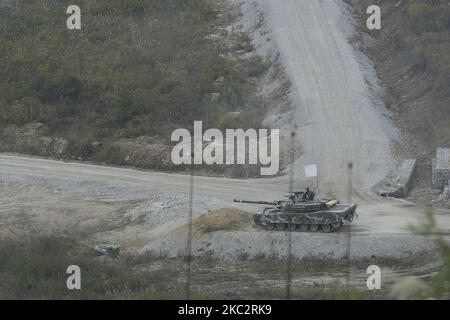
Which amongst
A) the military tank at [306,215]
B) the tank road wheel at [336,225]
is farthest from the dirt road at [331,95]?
the tank road wheel at [336,225]

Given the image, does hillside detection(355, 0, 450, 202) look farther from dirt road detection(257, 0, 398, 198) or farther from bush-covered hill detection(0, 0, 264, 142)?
bush-covered hill detection(0, 0, 264, 142)

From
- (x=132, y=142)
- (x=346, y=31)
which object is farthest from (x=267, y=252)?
(x=346, y=31)

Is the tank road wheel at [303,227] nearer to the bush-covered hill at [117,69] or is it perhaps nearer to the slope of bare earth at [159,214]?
the slope of bare earth at [159,214]

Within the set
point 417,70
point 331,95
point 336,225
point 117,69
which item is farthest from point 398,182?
point 117,69

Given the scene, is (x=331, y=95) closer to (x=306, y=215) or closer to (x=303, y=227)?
(x=303, y=227)
